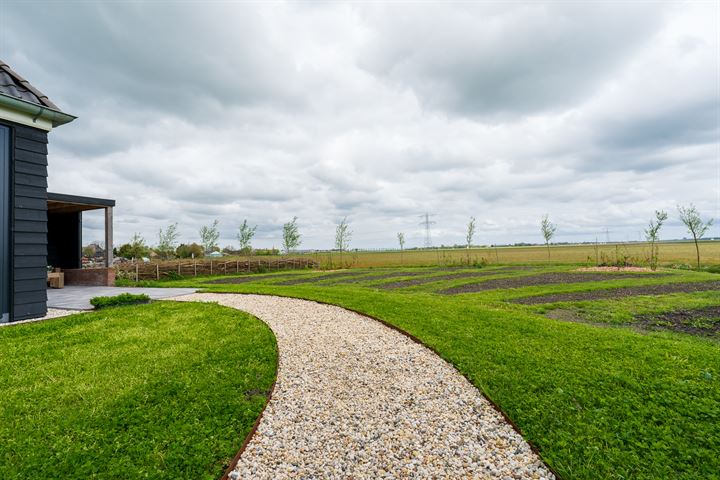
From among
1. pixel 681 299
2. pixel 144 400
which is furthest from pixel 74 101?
pixel 681 299

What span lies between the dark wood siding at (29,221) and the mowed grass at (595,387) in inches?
294

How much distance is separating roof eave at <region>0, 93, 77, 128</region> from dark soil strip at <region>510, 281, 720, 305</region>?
40.9ft

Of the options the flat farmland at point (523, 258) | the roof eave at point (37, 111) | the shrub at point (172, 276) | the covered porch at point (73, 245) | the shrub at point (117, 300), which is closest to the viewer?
the roof eave at point (37, 111)

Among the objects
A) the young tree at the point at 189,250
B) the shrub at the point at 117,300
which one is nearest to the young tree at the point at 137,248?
the young tree at the point at 189,250

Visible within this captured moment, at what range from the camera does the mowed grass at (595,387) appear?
2.88m

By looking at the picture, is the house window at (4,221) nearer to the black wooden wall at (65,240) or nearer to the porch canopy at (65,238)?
the porch canopy at (65,238)

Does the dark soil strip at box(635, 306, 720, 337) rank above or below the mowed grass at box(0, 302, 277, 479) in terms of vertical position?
below

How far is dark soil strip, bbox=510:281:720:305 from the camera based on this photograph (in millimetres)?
10041

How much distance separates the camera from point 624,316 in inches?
301

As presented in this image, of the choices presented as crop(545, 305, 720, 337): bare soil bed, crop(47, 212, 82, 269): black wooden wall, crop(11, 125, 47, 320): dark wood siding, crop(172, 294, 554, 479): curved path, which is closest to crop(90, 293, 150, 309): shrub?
crop(11, 125, 47, 320): dark wood siding

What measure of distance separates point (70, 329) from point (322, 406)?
220 inches

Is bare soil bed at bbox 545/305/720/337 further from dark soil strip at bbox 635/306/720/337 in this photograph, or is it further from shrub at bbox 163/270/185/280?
shrub at bbox 163/270/185/280

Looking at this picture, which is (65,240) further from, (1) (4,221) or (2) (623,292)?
(2) (623,292)

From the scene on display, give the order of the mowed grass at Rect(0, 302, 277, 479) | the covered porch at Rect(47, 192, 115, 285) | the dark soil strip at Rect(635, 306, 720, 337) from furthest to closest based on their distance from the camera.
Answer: the covered porch at Rect(47, 192, 115, 285)
the dark soil strip at Rect(635, 306, 720, 337)
the mowed grass at Rect(0, 302, 277, 479)
